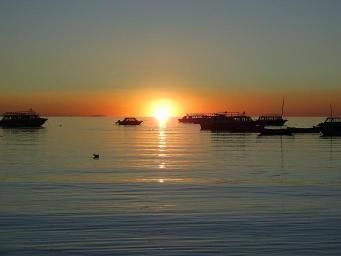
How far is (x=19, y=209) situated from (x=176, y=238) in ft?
29.5

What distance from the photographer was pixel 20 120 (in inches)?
6806

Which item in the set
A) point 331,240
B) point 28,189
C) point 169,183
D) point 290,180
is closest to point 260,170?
point 290,180

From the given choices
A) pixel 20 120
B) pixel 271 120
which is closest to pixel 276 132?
pixel 271 120

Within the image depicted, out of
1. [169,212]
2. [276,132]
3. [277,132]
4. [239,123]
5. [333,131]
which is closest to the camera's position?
[169,212]

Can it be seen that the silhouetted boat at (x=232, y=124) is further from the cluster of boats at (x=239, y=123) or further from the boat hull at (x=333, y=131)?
Result: the boat hull at (x=333, y=131)

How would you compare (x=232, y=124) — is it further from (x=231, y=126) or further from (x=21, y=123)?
(x=21, y=123)

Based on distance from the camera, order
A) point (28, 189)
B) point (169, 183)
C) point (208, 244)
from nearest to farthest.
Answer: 1. point (208, 244)
2. point (28, 189)
3. point (169, 183)

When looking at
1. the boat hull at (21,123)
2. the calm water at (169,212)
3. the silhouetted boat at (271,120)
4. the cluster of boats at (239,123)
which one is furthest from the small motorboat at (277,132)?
the calm water at (169,212)

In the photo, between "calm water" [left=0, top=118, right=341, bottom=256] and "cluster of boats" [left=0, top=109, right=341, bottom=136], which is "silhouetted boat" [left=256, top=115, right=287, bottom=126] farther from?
"calm water" [left=0, top=118, right=341, bottom=256]

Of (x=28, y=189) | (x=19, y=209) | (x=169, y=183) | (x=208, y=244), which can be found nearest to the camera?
(x=208, y=244)

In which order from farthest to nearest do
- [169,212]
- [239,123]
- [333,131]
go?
[239,123]
[333,131]
[169,212]

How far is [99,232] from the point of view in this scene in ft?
68.0

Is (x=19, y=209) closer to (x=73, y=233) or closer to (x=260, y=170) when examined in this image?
(x=73, y=233)

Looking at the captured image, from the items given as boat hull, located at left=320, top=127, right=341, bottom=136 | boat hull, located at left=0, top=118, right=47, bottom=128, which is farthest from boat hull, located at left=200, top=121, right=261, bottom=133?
boat hull, located at left=0, top=118, right=47, bottom=128
